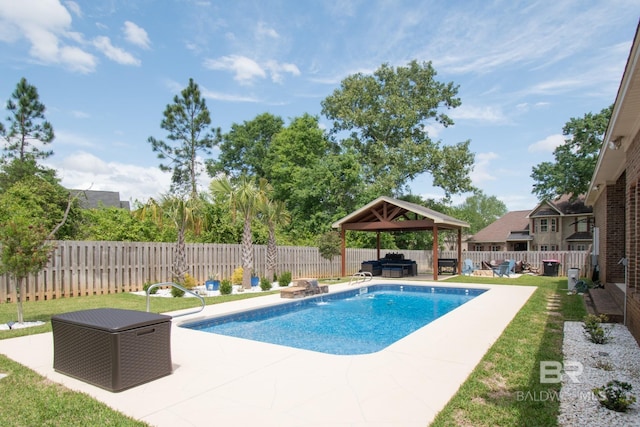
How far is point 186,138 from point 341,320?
25.4 metres

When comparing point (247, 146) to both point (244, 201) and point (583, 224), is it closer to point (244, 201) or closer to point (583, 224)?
point (244, 201)

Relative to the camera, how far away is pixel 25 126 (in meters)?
27.9

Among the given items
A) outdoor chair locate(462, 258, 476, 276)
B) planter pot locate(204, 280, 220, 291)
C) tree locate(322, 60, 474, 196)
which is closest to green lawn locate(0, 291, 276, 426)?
planter pot locate(204, 280, 220, 291)

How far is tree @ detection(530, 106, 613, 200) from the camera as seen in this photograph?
1131 inches

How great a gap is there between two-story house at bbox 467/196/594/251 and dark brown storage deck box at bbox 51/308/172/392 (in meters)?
35.2

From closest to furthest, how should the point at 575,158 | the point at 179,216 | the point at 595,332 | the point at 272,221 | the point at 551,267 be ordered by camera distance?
the point at 595,332
the point at 179,216
the point at 272,221
the point at 551,267
the point at 575,158

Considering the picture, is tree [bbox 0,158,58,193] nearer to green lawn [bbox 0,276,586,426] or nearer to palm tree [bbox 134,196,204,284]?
palm tree [bbox 134,196,204,284]

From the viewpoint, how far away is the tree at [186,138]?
29891 millimetres

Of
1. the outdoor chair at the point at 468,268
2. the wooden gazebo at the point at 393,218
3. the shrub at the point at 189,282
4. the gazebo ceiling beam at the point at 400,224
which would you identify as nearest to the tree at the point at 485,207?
→ the outdoor chair at the point at 468,268

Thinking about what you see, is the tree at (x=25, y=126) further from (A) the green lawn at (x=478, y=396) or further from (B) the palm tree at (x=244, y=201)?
(A) the green lawn at (x=478, y=396)

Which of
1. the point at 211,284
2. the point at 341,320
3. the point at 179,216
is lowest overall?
the point at 341,320

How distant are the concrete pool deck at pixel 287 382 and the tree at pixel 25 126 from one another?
28.1 metres

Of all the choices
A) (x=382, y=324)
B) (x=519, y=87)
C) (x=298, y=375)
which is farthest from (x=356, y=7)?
(x=298, y=375)

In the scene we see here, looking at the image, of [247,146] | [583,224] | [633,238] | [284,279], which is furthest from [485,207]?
[633,238]
